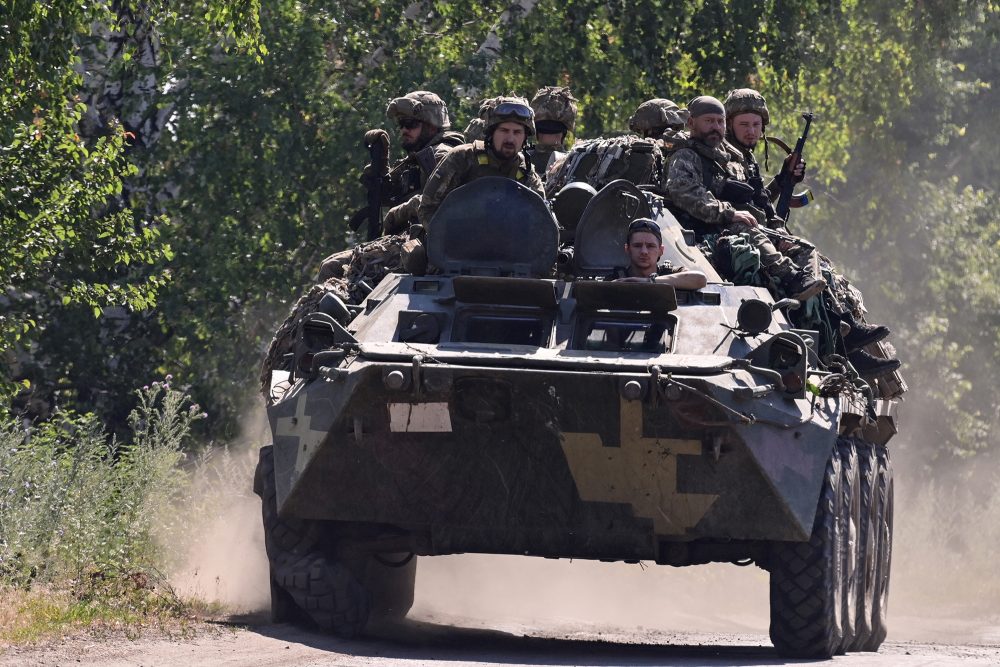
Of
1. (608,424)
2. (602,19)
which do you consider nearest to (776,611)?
(608,424)

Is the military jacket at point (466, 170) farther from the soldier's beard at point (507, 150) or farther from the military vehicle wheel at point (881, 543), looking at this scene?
the military vehicle wheel at point (881, 543)

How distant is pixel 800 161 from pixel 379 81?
23.1ft

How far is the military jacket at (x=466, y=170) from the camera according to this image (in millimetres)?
12750

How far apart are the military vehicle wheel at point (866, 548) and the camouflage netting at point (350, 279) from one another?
3.30m

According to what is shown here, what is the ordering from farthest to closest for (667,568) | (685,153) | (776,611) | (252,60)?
(252,60) → (667,568) → (685,153) → (776,611)

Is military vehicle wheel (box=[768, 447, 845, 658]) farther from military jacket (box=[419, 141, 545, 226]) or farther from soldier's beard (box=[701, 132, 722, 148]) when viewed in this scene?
soldier's beard (box=[701, 132, 722, 148])

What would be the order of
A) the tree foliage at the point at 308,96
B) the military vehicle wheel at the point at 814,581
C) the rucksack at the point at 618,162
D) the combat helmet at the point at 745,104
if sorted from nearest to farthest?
the military vehicle wheel at the point at 814,581
the rucksack at the point at 618,162
the combat helmet at the point at 745,104
the tree foliage at the point at 308,96

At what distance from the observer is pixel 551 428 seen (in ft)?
34.9

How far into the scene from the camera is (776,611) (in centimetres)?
1131

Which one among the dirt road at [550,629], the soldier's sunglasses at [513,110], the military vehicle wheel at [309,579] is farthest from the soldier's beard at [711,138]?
the military vehicle wheel at [309,579]

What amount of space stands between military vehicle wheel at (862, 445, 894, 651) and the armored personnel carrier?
4.75 ft

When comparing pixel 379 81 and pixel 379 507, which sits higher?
pixel 379 81

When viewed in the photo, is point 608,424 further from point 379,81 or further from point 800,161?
point 379,81

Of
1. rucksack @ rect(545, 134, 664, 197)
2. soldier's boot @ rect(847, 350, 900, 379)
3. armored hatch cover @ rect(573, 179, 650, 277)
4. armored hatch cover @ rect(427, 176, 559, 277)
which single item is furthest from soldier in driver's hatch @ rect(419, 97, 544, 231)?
soldier's boot @ rect(847, 350, 900, 379)
